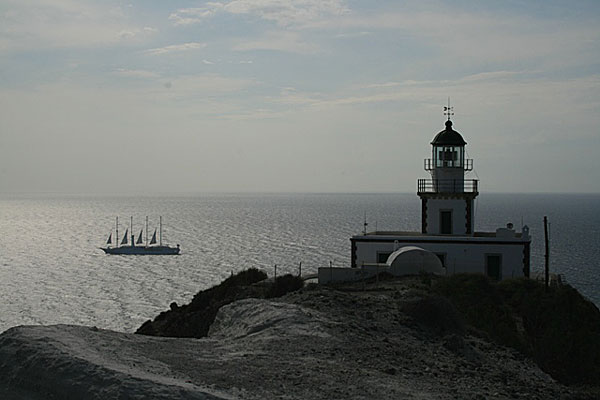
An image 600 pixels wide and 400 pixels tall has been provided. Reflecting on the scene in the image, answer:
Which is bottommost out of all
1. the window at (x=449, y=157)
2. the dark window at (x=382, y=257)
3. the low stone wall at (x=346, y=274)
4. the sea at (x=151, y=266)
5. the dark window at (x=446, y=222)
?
the sea at (x=151, y=266)

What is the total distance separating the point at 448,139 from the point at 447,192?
9.16 ft

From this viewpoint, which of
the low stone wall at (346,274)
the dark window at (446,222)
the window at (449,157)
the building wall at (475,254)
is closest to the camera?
the low stone wall at (346,274)

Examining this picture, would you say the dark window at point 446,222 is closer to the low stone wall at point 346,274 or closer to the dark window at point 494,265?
the dark window at point 494,265

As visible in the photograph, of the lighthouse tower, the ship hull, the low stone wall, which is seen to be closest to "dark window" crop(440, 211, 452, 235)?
the lighthouse tower

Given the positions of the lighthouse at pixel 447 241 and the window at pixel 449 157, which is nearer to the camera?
the lighthouse at pixel 447 241

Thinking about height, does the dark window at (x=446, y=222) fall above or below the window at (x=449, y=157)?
below

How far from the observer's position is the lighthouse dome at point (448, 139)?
109 feet

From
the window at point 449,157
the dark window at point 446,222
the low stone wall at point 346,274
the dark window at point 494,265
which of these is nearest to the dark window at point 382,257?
the low stone wall at point 346,274

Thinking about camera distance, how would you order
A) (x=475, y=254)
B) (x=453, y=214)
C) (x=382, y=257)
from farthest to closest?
(x=453, y=214) < (x=382, y=257) < (x=475, y=254)

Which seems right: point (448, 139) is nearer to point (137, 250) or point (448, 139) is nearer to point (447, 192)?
point (447, 192)

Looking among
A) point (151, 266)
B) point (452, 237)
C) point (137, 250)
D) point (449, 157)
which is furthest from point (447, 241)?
point (137, 250)

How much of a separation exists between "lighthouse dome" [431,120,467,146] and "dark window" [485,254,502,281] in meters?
6.45

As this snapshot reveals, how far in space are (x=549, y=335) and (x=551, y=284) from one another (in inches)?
343

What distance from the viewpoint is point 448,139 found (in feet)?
109
